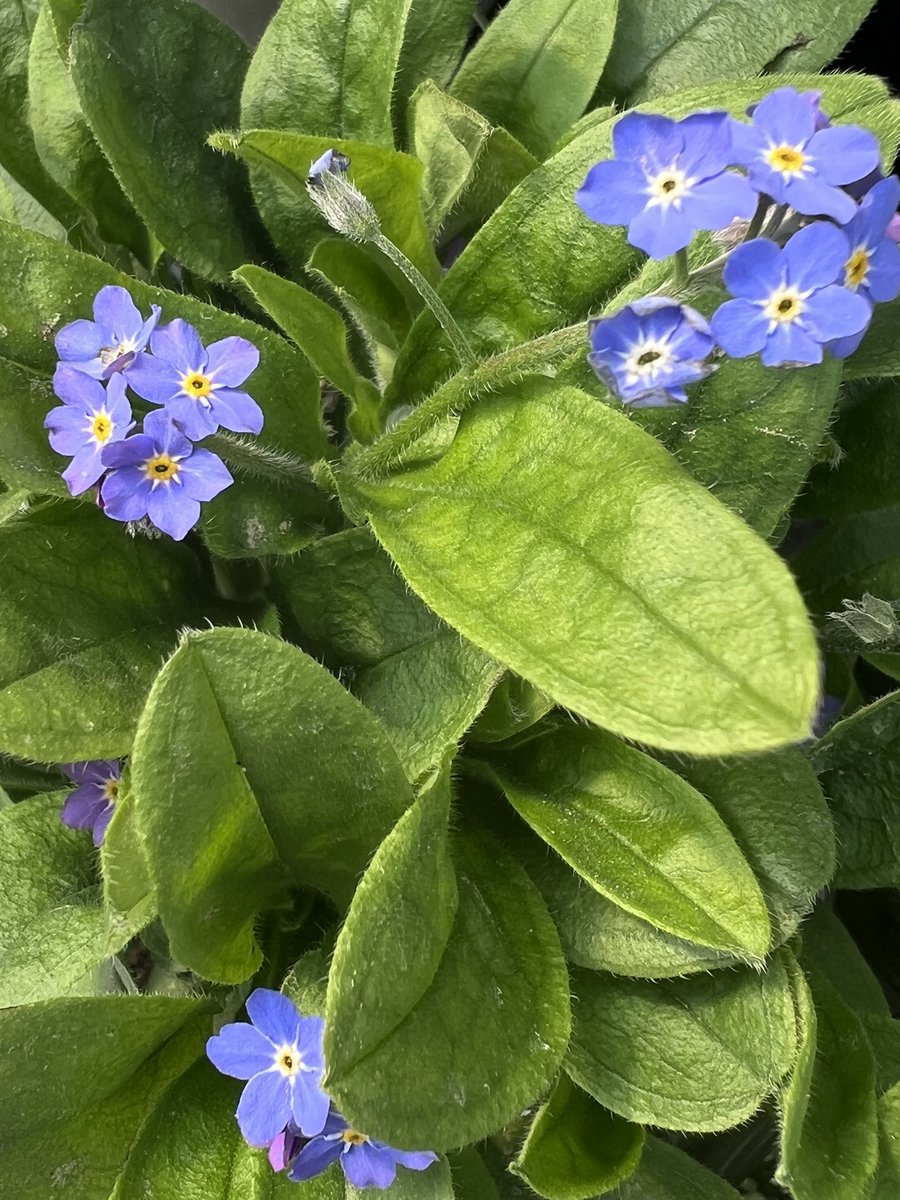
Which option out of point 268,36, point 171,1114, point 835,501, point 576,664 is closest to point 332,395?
point 268,36

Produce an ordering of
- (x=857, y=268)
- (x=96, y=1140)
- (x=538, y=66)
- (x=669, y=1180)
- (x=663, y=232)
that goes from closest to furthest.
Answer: (x=663, y=232), (x=857, y=268), (x=96, y=1140), (x=669, y=1180), (x=538, y=66)

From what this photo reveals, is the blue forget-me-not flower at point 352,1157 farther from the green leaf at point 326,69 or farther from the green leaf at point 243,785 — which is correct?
the green leaf at point 326,69

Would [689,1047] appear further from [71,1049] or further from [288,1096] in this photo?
[71,1049]

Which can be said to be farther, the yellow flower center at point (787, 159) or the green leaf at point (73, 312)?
the green leaf at point (73, 312)

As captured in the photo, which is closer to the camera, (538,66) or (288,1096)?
(288,1096)

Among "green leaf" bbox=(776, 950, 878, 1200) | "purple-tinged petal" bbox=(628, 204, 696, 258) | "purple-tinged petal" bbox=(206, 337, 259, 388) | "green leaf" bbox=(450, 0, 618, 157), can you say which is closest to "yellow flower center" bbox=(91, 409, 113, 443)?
"purple-tinged petal" bbox=(206, 337, 259, 388)

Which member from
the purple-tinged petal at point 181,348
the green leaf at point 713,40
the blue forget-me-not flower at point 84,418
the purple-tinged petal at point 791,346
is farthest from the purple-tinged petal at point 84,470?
the green leaf at point 713,40

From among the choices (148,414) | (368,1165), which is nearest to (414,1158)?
(368,1165)
